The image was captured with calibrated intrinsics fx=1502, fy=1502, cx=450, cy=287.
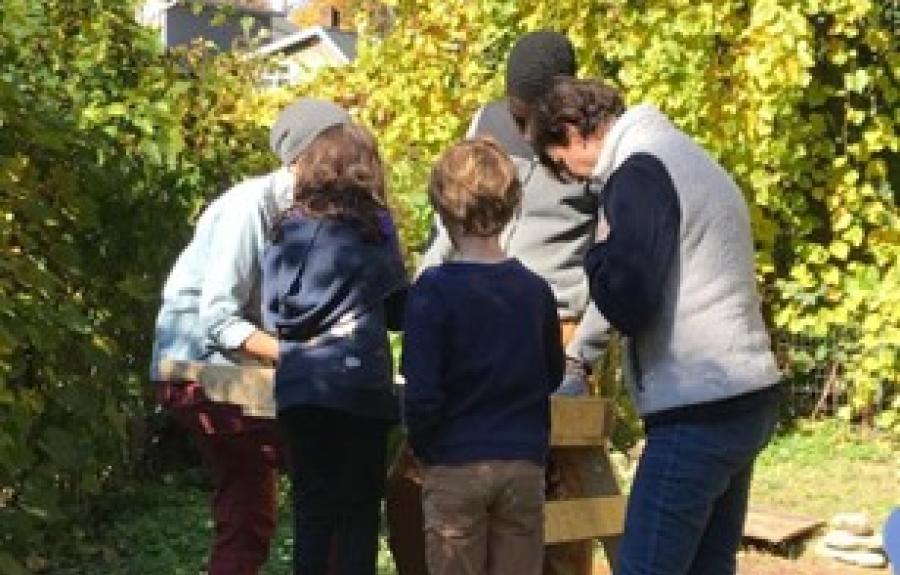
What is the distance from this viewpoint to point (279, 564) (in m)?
5.43

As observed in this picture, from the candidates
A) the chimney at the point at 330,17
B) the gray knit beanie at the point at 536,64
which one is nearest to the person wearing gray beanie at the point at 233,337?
the gray knit beanie at the point at 536,64

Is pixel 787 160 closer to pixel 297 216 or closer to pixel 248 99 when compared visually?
pixel 248 99

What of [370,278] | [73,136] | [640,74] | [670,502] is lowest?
[670,502]

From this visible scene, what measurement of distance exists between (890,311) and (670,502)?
5.65 metres

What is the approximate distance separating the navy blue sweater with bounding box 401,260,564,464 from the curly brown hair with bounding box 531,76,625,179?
1.22 feet

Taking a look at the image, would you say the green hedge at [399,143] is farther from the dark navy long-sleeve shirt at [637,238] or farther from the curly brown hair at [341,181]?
the dark navy long-sleeve shirt at [637,238]

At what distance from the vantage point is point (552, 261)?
4121mm

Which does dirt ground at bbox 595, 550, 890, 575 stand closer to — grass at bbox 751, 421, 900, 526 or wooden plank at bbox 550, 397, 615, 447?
grass at bbox 751, 421, 900, 526

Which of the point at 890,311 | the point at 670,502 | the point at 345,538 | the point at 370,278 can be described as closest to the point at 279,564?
the point at 345,538

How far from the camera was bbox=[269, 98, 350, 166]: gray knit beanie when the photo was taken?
3.99 m

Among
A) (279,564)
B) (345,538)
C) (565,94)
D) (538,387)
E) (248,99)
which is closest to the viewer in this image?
(565,94)

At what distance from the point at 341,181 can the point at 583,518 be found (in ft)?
3.65

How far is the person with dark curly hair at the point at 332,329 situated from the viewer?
12.2 ft

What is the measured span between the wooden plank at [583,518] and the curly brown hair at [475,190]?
0.79 meters
